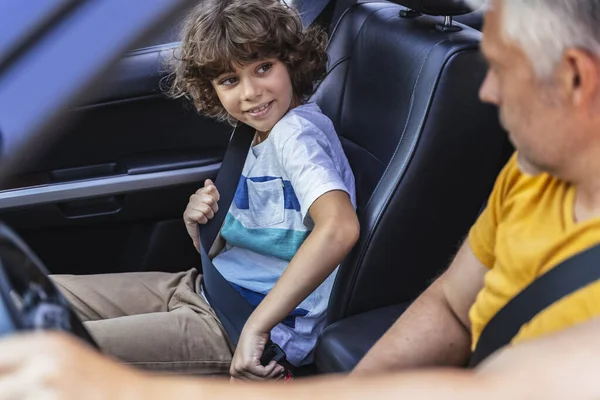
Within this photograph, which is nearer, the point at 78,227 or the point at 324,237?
the point at 324,237

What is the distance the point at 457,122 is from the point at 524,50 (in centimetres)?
71

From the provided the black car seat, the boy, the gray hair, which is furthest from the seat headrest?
the gray hair

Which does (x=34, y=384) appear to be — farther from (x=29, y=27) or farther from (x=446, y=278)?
(x=446, y=278)

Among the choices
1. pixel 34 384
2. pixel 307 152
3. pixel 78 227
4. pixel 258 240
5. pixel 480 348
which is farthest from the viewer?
pixel 78 227

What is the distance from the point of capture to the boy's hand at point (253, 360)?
1.75m

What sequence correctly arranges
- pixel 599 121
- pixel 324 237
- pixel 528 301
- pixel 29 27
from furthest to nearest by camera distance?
pixel 324 237 < pixel 528 301 < pixel 599 121 < pixel 29 27

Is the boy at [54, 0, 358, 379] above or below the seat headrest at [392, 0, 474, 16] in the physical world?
below

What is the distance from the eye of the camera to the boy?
1.77 m

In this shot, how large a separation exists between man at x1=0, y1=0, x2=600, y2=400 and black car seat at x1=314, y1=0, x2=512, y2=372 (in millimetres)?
304

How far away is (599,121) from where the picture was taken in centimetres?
105

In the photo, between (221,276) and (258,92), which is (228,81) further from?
(221,276)

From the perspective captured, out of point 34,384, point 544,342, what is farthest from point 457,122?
point 34,384

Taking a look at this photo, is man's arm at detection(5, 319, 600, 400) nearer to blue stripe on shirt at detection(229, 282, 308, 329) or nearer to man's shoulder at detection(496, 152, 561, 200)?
man's shoulder at detection(496, 152, 561, 200)

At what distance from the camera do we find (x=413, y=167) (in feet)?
5.76
